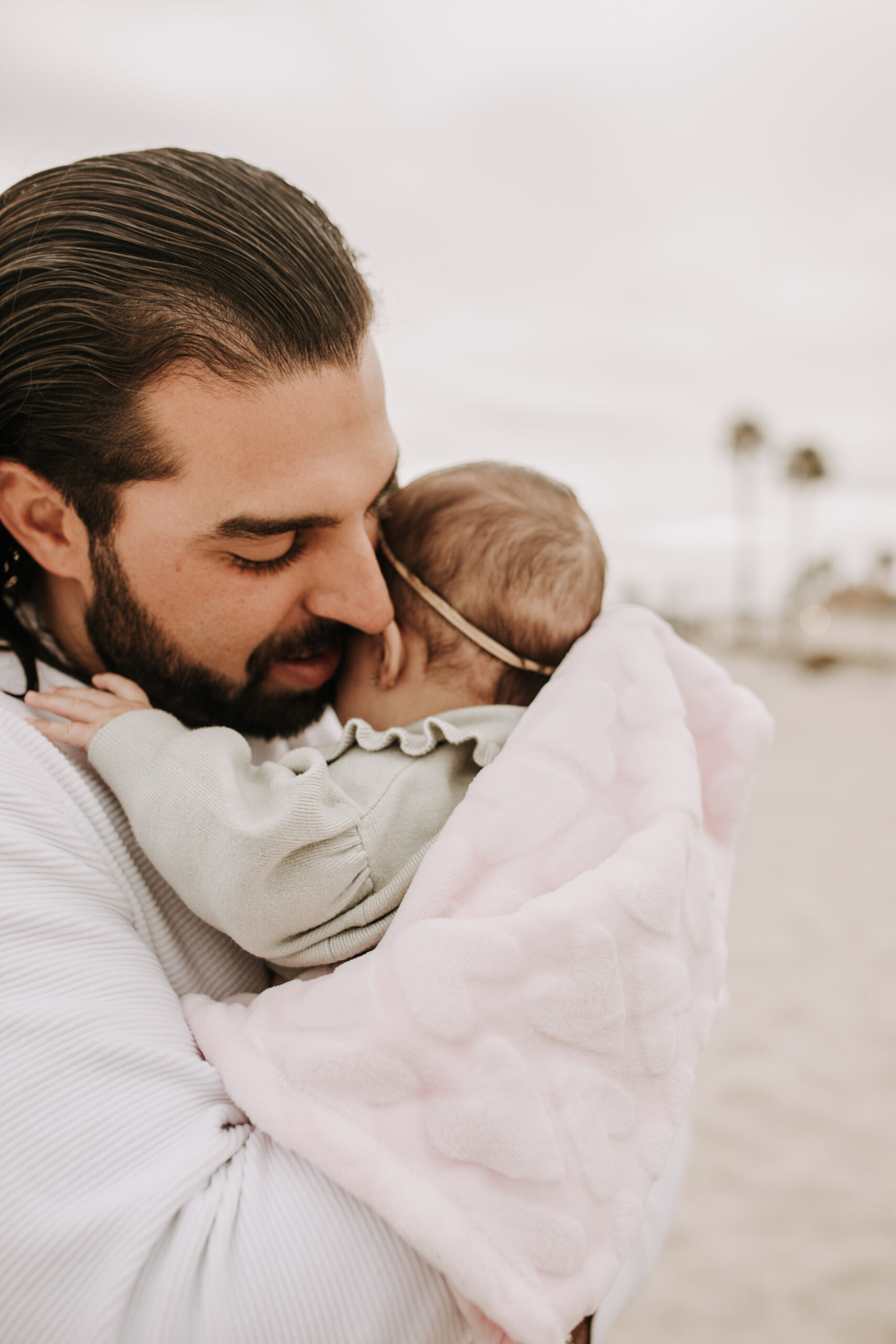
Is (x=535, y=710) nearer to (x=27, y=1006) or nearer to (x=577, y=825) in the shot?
(x=577, y=825)

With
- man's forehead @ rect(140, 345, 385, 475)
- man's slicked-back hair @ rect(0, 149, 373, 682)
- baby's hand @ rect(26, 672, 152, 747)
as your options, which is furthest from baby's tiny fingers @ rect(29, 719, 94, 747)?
man's forehead @ rect(140, 345, 385, 475)

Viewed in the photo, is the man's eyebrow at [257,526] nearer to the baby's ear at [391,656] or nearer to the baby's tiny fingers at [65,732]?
the baby's ear at [391,656]

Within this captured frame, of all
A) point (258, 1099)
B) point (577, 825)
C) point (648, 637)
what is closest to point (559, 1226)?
point (258, 1099)

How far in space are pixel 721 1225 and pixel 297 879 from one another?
14.9ft

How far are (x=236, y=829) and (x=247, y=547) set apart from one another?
0.56 metres

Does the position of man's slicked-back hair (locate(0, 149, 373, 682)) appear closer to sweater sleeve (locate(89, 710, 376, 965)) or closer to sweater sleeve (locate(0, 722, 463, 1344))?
sweater sleeve (locate(89, 710, 376, 965))

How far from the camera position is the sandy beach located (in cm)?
418

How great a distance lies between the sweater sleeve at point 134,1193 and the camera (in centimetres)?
99

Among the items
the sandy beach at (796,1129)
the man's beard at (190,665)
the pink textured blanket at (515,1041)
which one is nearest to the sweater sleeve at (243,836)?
the pink textured blanket at (515,1041)

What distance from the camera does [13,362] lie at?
1.67 meters

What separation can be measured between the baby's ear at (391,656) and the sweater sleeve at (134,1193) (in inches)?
31.6

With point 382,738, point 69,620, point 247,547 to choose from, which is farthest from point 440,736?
point 69,620

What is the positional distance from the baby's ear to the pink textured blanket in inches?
18.7

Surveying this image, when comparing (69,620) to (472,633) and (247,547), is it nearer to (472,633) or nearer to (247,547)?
(247,547)
